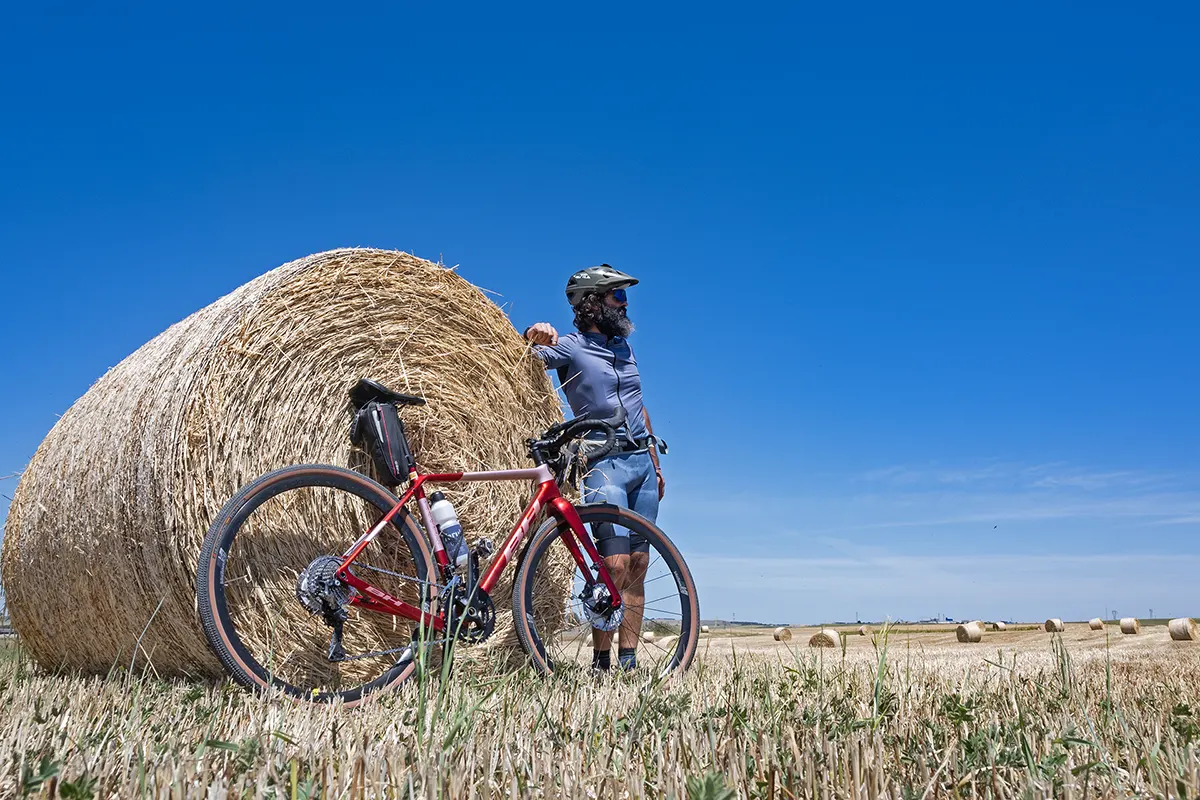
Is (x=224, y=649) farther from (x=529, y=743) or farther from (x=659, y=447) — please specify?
(x=659, y=447)

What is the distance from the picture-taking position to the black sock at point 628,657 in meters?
4.53

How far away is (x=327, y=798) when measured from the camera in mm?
1653

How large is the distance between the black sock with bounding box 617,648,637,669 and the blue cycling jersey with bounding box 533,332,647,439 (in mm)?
1124

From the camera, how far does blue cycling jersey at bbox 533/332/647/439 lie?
512 centimetres

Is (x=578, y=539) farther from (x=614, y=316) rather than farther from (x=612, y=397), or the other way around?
(x=614, y=316)

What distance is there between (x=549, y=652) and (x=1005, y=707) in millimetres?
2486

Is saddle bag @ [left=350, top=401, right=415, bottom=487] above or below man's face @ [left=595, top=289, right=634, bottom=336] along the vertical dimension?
below

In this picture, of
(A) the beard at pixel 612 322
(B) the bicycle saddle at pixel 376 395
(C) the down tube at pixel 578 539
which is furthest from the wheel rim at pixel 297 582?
(A) the beard at pixel 612 322

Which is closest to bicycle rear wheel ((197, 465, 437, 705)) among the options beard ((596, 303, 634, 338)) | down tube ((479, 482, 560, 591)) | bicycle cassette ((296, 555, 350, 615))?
bicycle cassette ((296, 555, 350, 615))

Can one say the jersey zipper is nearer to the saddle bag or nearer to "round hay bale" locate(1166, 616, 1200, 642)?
the saddle bag

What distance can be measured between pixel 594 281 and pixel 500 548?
5.44 ft

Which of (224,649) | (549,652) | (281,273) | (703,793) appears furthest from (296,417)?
(703,793)

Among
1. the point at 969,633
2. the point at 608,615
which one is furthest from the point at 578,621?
the point at 969,633

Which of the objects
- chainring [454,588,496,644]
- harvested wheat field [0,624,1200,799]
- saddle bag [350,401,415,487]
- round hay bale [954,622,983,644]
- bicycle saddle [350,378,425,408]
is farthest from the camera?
round hay bale [954,622,983,644]
